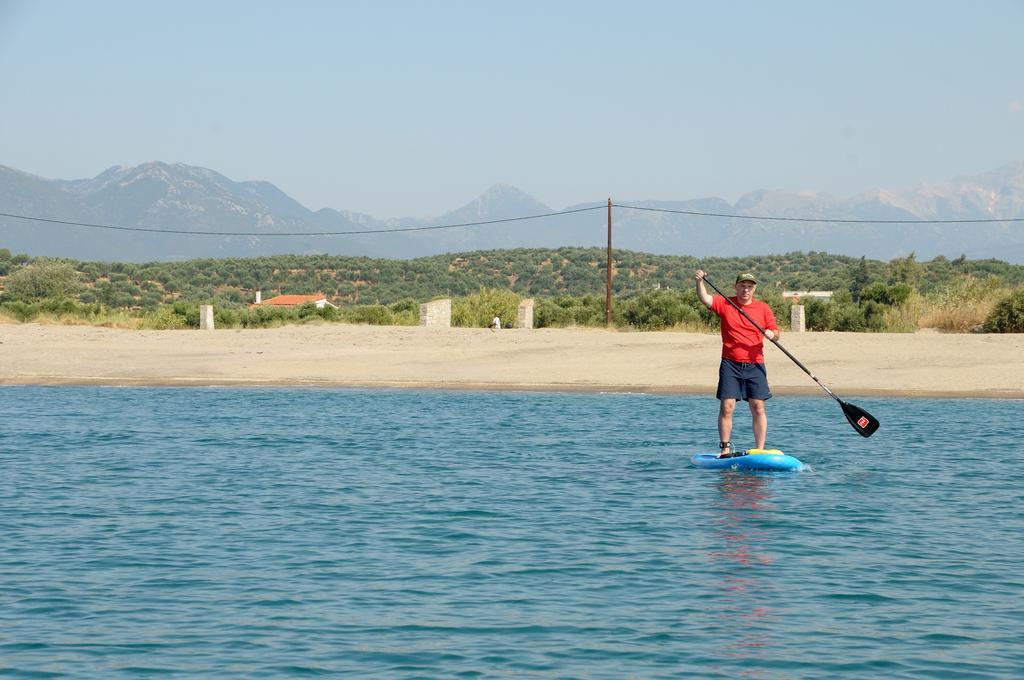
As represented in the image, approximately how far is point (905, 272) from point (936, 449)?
5785cm

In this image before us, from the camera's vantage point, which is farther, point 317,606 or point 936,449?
point 936,449

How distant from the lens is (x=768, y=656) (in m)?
7.84

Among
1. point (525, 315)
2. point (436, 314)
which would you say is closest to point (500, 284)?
point (436, 314)

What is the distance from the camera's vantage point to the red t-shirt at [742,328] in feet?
47.1

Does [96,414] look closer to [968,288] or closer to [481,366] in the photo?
[481,366]

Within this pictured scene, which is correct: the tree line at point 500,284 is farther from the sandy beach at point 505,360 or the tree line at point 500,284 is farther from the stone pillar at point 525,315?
the sandy beach at point 505,360

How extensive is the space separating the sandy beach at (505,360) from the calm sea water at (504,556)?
7.38 meters

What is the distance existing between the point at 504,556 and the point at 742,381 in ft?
16.2

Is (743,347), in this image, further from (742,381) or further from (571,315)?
(571,315)

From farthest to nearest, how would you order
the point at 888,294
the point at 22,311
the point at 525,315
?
1. the point at 22,311
2. the point at 888,294
3. the point at 525,315

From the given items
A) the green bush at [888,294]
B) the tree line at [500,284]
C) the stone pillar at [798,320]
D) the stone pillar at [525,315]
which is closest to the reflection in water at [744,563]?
the stone pillar at [798,320]

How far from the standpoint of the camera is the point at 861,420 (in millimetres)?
16547

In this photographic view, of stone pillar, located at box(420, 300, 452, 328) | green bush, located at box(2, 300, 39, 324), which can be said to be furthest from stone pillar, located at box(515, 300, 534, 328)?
green bush, located at box(2, 300, 39, 324)

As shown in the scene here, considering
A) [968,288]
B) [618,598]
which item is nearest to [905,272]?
[968,288]
